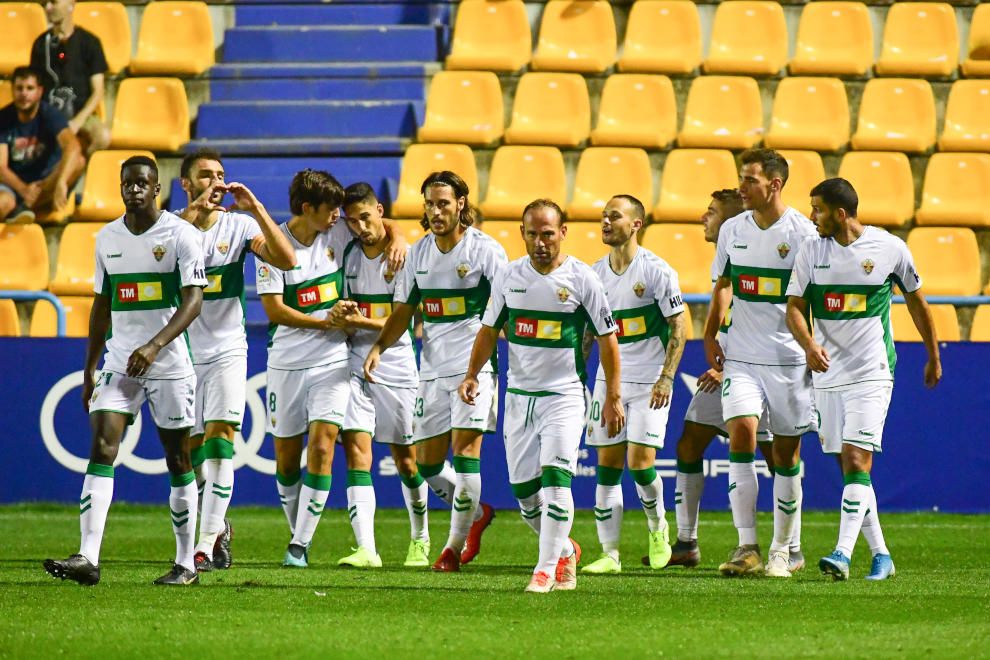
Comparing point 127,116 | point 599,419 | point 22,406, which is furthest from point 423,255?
point 127,116

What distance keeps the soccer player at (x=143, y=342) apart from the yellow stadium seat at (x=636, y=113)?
832 cm

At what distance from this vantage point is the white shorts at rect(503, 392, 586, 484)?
7910 millimetres

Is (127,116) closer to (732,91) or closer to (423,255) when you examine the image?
(732,91)

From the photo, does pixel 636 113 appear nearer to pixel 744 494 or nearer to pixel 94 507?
pixel 744 494

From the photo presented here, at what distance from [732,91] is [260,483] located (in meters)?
6.46

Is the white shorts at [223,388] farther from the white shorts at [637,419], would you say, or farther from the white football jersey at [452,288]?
the white shorts at [637,419]

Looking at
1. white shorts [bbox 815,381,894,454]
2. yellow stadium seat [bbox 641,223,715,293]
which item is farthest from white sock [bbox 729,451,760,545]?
yellow stadium seat [bbox 641,223,715,293]

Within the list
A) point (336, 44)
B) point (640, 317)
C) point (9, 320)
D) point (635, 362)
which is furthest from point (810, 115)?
point (9, 320)

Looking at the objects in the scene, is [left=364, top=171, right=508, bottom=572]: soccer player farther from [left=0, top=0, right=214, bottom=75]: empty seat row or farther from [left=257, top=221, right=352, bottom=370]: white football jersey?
[left=0, top=0, right=214, bottom=75]: empty seat row

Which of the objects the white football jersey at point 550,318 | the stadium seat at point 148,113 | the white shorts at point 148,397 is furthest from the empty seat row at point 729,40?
the white shorts at point 148,397

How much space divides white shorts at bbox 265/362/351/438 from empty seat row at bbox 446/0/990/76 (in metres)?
7.60

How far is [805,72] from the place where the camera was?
16359 mm

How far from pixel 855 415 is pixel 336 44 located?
9792 millimetres

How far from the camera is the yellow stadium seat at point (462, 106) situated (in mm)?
15938
